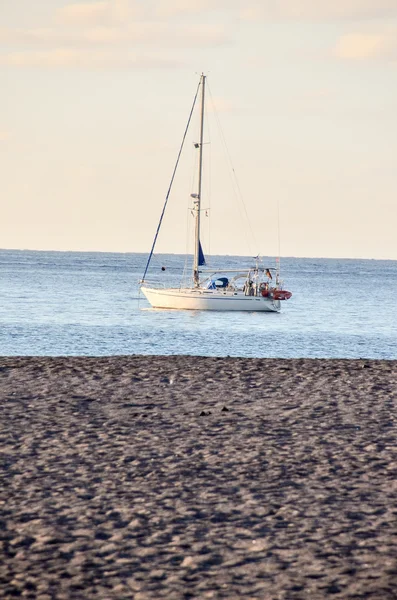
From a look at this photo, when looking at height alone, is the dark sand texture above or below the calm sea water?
Answer: above

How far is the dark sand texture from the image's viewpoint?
6.91 m

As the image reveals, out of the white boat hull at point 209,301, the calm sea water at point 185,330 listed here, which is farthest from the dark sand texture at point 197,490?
the white boat hull at point 209,301

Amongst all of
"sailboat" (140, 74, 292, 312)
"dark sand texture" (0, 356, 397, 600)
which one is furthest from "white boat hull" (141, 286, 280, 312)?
"dark sand texture" (0, 356, 397, 600)

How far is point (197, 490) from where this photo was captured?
9.34 meters

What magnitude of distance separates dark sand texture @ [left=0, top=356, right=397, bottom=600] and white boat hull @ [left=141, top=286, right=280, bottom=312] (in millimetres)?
47661

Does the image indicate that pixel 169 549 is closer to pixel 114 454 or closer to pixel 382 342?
pixel 114 454

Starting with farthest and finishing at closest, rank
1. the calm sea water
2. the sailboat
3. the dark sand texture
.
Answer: the sailboat → the calm sea water → the dark sand texture

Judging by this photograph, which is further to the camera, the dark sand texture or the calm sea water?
the calm sea water

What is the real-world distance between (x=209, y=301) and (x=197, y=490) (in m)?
55.0

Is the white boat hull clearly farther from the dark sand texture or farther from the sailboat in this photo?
the dark sand texture

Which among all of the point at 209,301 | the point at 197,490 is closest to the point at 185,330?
the point at 209,301

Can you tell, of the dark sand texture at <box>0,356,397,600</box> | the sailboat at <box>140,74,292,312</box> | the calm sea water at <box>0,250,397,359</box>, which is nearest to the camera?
the dark sand texture at <box>0,356,397,600</box>

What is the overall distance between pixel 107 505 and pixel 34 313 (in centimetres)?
5098

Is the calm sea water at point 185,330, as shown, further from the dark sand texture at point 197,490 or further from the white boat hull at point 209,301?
the dark sand texture at point 197,490
